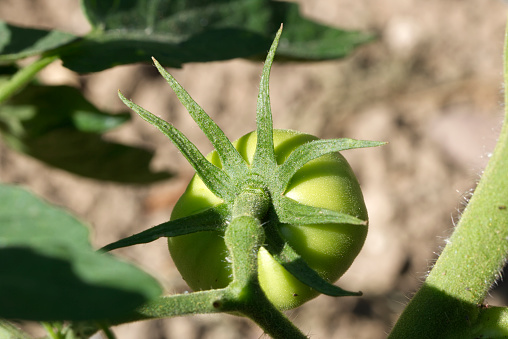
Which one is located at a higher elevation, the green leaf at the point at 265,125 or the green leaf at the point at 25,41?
the green leaf at the point at 25,41

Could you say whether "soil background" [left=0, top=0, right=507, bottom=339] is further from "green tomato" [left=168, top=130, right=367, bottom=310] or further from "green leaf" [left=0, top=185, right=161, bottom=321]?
"green leaf" [left=0, top=185, right=161, bottom=321]

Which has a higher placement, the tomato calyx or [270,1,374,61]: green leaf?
[270,1,374,61]: green leaf

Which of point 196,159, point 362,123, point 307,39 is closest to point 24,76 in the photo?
point 196,159

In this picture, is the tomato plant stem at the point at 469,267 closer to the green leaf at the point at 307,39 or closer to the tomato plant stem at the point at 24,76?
the green leaf at the point at 307,39

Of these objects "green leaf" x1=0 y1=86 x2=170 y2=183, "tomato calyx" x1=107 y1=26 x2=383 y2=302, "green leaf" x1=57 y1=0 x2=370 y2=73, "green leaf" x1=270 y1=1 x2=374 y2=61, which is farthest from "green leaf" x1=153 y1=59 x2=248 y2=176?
"green leaf" x1=0 y1=86 x2=170 y2=183

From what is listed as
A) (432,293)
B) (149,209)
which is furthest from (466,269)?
(149,209)

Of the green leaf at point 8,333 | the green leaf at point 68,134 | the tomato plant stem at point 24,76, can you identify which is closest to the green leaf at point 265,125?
the green leaf at point 8,333

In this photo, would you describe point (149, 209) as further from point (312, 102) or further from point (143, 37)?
point (143, 37)
